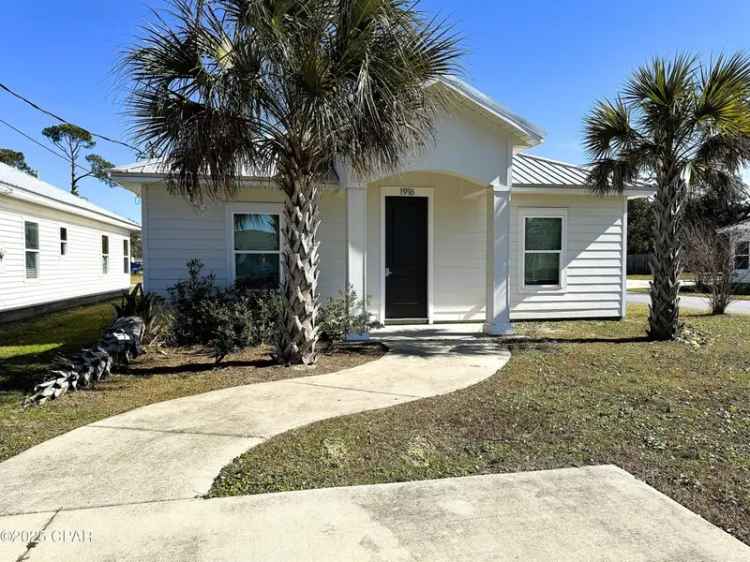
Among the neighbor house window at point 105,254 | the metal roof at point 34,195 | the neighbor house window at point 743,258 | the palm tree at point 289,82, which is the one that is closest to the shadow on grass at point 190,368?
the palm tree at point 289,82

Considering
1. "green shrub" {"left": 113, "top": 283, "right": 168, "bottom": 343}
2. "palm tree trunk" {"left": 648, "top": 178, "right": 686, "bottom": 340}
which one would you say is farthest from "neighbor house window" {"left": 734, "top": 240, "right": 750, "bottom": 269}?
"green shrub" {"left": 113, "top": 283, "right": 168, "bottom": 343}

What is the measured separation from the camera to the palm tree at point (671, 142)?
8.00m

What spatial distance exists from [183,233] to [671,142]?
30.0ft

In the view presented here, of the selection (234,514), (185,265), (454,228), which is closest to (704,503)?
(234,514)

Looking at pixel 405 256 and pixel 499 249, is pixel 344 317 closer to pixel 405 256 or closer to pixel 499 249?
pixel 405 256

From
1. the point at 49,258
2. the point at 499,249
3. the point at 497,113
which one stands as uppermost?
the point at 497,113

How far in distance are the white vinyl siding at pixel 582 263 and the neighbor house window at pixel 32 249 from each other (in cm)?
1327

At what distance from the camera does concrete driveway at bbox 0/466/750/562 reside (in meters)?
2.59

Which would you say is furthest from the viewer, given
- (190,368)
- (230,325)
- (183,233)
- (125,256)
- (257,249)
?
(125,256)

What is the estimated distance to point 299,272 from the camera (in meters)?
6.82

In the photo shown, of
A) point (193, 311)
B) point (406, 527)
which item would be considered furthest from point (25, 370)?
point (406, 527)

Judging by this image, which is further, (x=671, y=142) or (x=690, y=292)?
(x=690, y=292)

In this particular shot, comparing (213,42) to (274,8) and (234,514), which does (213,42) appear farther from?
(234,514)

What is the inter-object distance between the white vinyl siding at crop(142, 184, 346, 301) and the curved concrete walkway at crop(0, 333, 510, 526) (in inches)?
176
